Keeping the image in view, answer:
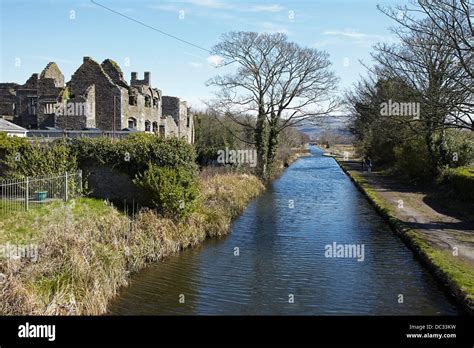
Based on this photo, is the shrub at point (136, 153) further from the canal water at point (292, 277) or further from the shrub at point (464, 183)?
the shrub at point (464, 183)

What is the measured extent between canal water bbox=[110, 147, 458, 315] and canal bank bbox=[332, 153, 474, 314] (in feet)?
1.29

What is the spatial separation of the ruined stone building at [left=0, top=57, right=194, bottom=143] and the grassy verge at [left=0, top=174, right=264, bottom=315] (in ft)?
58.6

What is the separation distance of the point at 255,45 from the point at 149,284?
31633 millimetres

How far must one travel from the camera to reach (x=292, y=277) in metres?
14.0

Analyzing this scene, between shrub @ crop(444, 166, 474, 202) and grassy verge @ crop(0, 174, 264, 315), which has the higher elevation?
shrub @ crop(444, 166, 474, 202)

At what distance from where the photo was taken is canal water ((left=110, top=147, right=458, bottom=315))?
38.2 feet

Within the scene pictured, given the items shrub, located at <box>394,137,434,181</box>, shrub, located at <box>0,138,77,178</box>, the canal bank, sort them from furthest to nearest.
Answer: shrub, located at <box>394,137,434,181</box>, shrub, located at <box>0,138,77,178</box>, the canal bank

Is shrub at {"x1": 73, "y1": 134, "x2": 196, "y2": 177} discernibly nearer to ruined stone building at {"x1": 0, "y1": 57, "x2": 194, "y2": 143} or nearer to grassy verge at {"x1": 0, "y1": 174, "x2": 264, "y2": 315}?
grassy verge at {"x1": 0, "y1": 174, "x2": 264, "y2": 315}

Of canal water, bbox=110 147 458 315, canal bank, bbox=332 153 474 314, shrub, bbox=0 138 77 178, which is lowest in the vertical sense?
canal water, bbox=110 147 458 315

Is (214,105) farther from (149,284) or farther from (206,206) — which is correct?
(149,284)

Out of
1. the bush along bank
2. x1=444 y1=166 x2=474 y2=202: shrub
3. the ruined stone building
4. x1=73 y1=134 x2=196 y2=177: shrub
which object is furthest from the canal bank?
the ruined stone building

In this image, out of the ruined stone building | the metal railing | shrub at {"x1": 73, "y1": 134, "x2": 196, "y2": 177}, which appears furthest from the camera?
the ruined stone building

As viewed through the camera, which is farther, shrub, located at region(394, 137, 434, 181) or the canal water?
shrub, located at region(394, 137, 434, 181)
